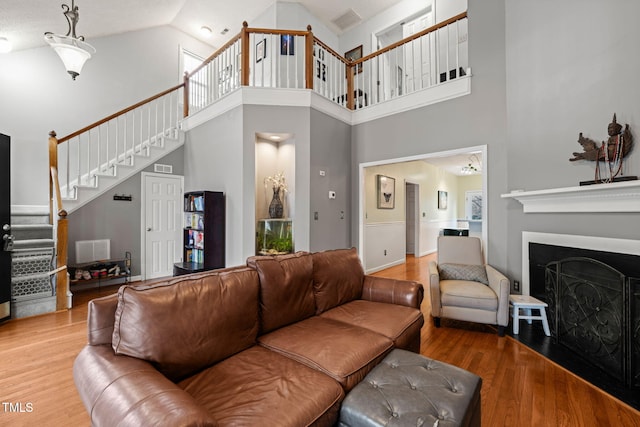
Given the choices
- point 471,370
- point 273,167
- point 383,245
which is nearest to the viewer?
point 471,370

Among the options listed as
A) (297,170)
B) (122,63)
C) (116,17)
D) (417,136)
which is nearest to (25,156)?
(122,63)

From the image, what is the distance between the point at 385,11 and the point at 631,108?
4.99 m

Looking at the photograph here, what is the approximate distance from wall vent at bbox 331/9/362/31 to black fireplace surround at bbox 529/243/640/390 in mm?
5674

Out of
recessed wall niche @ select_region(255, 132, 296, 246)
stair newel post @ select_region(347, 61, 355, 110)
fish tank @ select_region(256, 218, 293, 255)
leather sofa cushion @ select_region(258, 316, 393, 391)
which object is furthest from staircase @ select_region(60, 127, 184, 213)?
leather sofa cushion @ select_region(258, 316, 393, 391)

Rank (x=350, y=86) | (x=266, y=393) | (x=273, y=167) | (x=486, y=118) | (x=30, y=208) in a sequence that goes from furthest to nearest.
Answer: (x=350, y=86) → (x=273, y=167) → (x=30, y=208) → (x=486, y=118) → (x=266, y=393)

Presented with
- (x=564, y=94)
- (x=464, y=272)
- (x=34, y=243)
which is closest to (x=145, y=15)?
(x=34, y=243)

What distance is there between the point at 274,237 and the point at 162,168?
2713 mm

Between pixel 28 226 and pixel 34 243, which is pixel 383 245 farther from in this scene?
pixel 28 226

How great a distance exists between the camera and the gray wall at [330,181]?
420 centimetres

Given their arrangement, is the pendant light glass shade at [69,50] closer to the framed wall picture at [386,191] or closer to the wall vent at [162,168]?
the wall vent at [162,168]

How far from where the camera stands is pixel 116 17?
4637 mm

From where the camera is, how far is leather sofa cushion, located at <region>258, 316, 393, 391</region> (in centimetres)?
142

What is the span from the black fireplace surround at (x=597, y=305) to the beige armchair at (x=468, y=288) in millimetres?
428

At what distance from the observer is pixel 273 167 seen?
14.6ft
